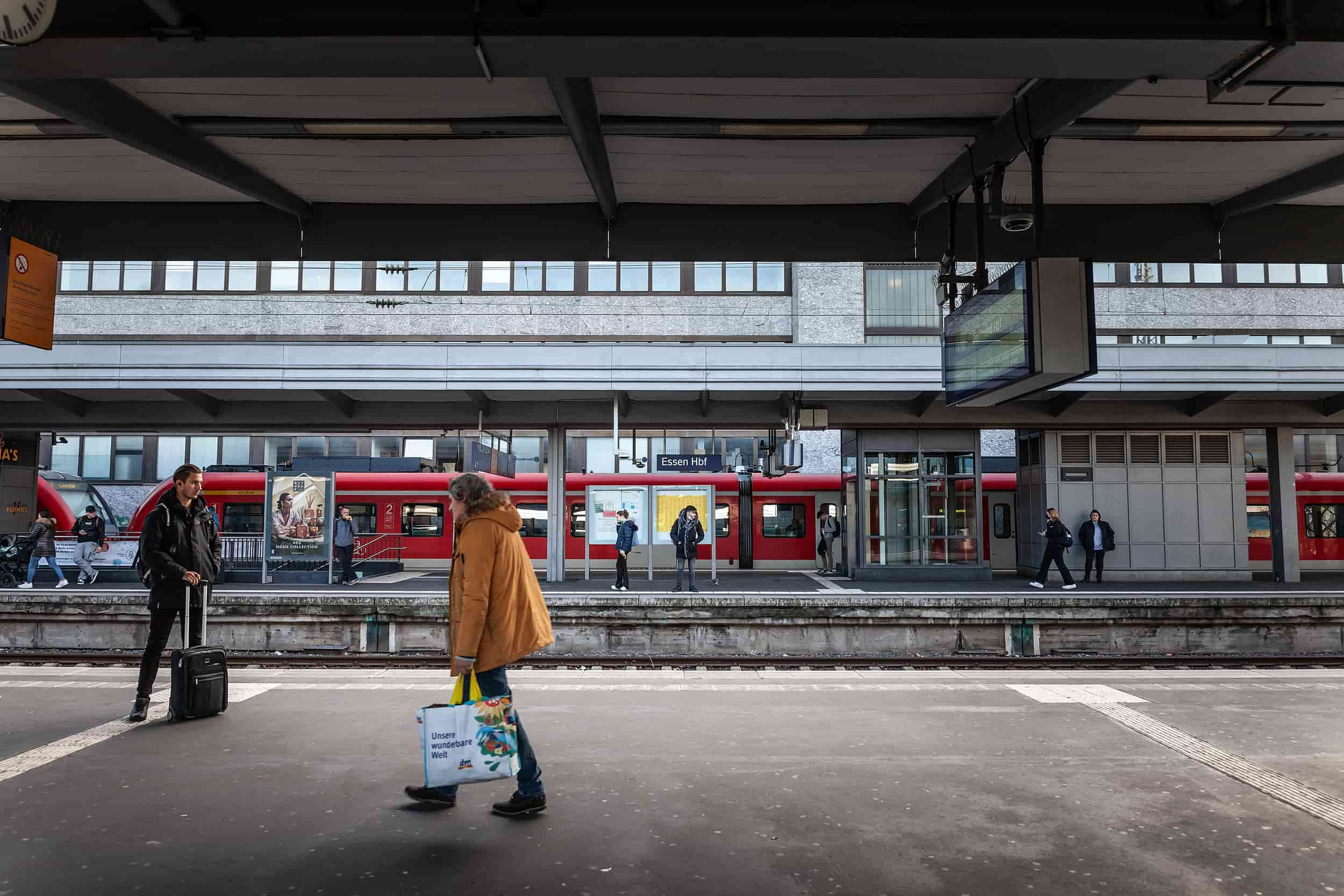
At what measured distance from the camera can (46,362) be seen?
53.8 feet

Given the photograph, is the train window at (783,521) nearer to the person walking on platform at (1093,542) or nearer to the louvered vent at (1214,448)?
the person walking on platform at (1093,542)

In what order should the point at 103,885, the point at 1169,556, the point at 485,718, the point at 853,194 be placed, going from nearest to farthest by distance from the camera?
the point at 103,885 → the point at 485,718 → the point at 853,194 → the point at 1169,556

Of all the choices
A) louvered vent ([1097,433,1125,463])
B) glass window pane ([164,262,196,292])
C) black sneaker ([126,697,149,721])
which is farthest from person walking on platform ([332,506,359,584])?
glass window pane ([164,262,196,292])

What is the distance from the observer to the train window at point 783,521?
22906 mm

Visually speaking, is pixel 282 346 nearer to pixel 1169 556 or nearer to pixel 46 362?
pixel 46 362

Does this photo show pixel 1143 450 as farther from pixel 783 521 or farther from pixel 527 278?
pixel 527 278

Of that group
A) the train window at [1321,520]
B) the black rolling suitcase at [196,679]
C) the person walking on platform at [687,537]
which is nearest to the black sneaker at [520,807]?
the black rolling suitcase at [196,679]

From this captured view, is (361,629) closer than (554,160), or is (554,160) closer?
(554,160)

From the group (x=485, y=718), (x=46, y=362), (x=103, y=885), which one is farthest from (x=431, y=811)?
(x=46, y=362)

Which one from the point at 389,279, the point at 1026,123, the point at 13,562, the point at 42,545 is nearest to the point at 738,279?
the point at 389,279

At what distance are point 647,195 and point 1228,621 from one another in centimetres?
1010

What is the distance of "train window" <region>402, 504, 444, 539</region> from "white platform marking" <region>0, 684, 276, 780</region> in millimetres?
15122

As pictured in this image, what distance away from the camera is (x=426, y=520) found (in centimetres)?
2252

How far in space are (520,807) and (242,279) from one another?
32113 mm
